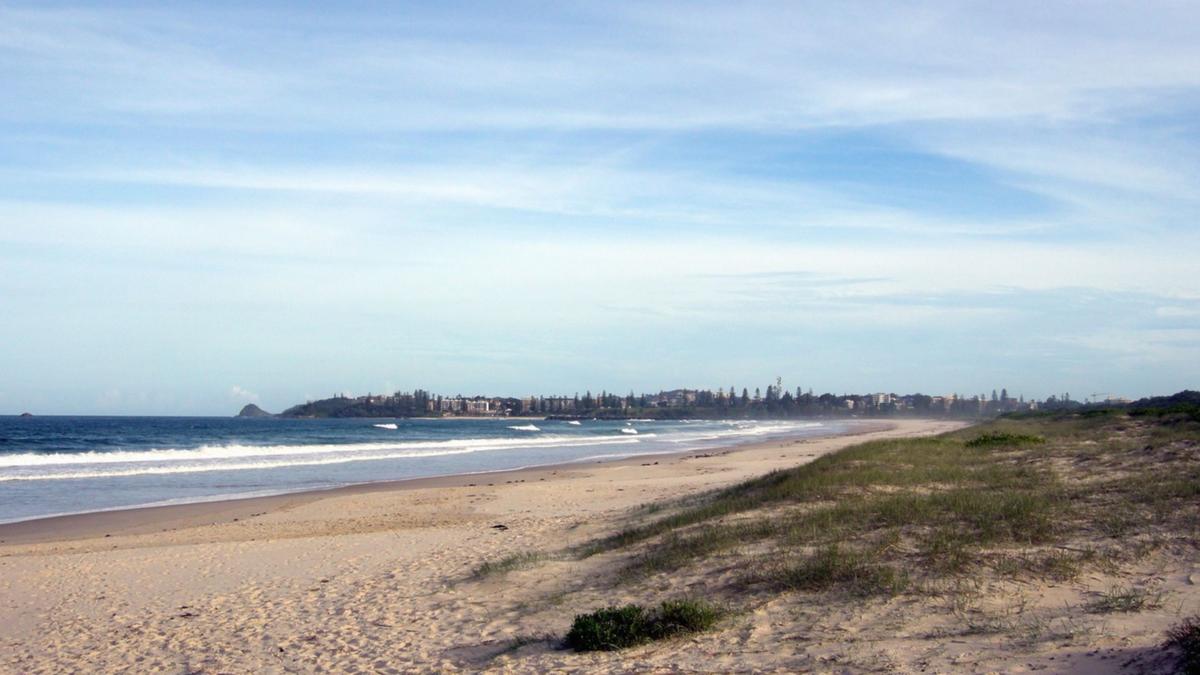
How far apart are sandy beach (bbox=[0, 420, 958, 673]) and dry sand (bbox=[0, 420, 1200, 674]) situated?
0.03 m

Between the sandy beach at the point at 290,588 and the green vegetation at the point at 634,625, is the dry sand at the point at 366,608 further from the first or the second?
the green vegetation at the point at 634,625

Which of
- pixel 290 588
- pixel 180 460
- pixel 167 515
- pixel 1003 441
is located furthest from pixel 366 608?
pixel 180 460

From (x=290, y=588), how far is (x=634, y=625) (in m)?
5.27

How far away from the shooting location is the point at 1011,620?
733 cm

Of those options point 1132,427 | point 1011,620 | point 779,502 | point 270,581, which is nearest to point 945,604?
point 1011,620

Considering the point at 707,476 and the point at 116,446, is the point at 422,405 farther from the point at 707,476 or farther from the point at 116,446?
the point at 707,476

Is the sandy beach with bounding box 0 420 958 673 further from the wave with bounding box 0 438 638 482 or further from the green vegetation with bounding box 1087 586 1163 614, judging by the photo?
the wave with bounding box 0 438 638 482

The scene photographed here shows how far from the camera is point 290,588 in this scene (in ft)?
37.3

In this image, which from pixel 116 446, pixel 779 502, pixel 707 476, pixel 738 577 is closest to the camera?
pixel 738 577

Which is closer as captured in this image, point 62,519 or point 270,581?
point 270,581

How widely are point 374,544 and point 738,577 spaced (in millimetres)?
6987

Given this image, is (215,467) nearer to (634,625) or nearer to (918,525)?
(918,525)

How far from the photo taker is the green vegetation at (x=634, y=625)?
774 cm

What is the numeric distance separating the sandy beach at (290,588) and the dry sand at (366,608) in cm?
3
